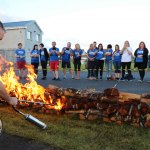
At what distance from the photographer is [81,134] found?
6.00 m

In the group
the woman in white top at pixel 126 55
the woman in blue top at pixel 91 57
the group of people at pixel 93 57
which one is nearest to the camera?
the woman in white top at pixel 126 55

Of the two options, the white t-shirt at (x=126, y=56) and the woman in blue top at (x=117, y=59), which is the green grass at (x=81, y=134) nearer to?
the white t-shirt at (x=126, y=56)

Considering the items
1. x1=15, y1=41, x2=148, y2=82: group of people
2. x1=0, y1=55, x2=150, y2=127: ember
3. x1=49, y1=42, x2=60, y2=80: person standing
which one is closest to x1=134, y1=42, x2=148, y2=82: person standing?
x1=15, y1=41, x2=148, y2=82: group of people

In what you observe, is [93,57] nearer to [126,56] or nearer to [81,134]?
[126,56]

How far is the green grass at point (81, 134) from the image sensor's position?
5.36 metres

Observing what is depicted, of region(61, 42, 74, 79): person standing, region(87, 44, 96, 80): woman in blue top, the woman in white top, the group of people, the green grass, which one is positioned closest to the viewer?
the green grass

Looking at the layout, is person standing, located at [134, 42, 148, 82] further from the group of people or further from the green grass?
the green grass

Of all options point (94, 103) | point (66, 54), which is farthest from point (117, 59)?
point (94, 103)

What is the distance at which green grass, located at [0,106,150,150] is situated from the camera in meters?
5.36

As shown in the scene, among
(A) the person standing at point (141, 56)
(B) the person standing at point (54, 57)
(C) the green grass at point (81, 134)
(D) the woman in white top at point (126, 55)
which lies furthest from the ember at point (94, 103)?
(B) the person standing at point (54, 57)

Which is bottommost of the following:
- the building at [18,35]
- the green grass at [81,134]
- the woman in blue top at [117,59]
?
the green grass at [81,134]

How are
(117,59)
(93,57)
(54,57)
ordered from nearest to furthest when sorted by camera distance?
(117,59)
(93,57)
(54,57)

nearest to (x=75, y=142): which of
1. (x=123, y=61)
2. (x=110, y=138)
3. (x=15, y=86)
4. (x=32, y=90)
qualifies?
(x=110, y=138)

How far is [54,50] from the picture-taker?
16.6 metres
